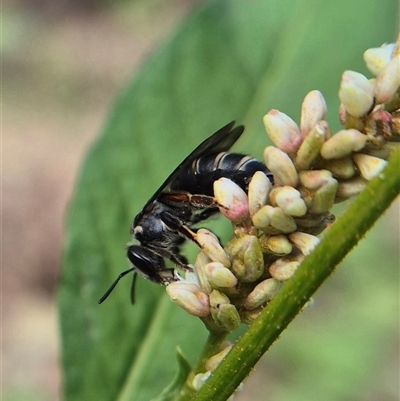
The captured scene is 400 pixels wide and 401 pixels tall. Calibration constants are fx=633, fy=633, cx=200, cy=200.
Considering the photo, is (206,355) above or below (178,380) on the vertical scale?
above

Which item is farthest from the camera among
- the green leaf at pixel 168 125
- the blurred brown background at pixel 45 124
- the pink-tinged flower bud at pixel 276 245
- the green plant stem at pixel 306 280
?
the blurred brown background at pixel 45 124

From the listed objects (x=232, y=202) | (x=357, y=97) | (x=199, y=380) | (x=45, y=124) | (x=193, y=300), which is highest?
(x=357, y=97)

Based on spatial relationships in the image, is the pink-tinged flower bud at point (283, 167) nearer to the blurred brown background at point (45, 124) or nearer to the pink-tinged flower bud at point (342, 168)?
the pink-tinged flower bud at point (342, 168)

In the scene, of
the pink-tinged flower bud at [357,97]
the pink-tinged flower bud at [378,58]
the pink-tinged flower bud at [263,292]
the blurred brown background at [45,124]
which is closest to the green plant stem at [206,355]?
the pink-tinged flower bud at [263,292]

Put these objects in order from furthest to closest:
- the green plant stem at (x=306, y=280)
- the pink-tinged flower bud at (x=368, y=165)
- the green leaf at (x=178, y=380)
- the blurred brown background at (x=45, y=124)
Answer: the blurred brown background at (x=45, y=124), the green leaf at (x=178, y=380), the pink-tinged flower bud at (x=368, y=165), the green plant stem at (x=306, y=280)

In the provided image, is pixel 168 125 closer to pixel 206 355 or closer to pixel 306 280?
pixel 206 355

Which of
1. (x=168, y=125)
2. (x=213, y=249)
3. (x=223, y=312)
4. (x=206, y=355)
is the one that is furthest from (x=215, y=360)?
(x=168, y=125)

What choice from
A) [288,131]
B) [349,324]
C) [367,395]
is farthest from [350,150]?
[367,395]
